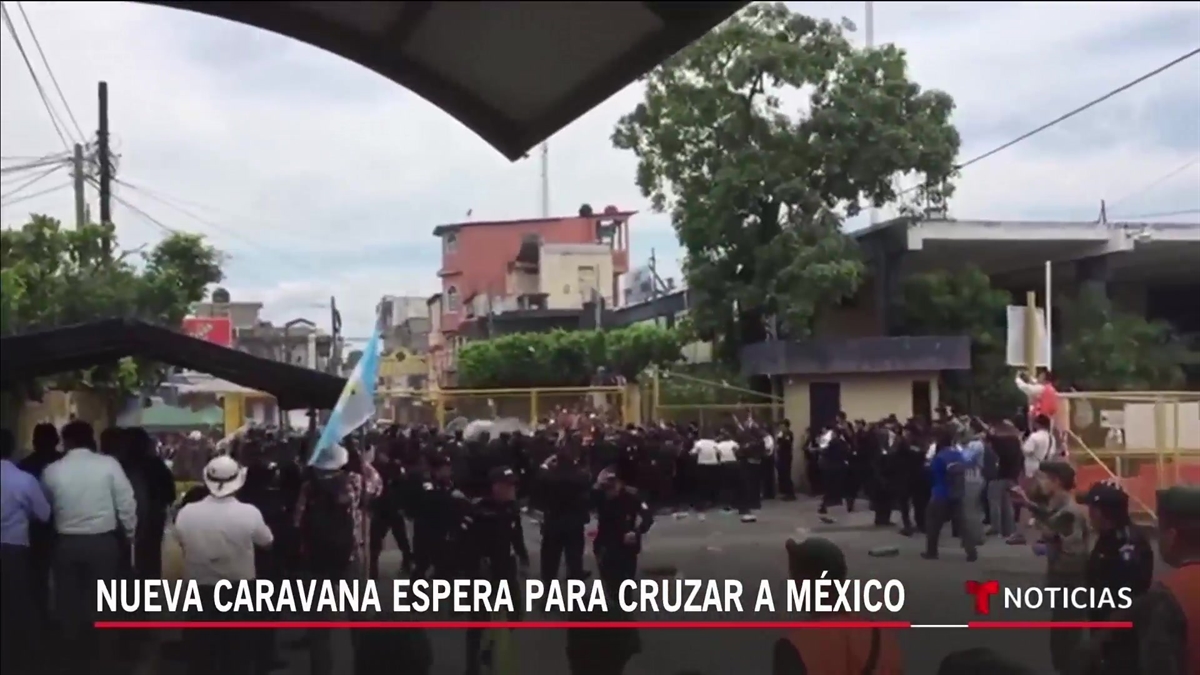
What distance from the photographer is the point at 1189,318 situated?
7.29m

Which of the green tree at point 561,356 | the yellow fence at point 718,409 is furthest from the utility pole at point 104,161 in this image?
the yellow fence at point 718,409

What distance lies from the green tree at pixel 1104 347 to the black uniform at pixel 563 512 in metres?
3.06

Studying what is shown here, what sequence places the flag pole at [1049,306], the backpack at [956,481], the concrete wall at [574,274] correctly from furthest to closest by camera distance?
the backpack at [956,481], the concrete wall at [574,274], the flag pole at [1049,306]

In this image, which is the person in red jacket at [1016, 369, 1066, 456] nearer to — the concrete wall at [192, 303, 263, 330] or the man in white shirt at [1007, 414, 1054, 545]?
the man in white shirt at [1007, 414, 1054, 545]

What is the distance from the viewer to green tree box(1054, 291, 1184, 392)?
7.88 metres

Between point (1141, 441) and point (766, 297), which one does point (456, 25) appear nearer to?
point (1141, 441)

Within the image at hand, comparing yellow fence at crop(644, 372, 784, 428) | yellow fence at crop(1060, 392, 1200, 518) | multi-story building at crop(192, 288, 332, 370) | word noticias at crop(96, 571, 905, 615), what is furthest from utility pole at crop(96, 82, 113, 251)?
yellow fence at crop(1060, 392, 1200, 518)

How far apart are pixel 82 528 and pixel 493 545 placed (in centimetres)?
173

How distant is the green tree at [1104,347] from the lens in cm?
788

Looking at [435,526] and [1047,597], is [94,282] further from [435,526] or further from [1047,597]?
[1047,597]

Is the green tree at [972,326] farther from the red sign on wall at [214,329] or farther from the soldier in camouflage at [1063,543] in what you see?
the red sign on wall at [214,329]

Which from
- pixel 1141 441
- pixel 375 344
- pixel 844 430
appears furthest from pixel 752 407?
pixel 375 344

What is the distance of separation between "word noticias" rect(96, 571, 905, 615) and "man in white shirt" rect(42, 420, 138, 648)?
3.1 inches

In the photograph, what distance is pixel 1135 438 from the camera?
25.0ft
